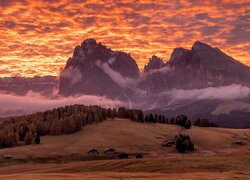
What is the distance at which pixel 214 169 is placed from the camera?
100 meters

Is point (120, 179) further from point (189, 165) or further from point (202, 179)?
point (189, 165)

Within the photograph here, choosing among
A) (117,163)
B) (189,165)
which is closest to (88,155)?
(117,163)

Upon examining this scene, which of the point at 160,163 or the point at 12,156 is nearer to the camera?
the point at 160,163

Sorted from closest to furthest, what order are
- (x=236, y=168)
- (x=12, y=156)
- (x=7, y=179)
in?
(x=7, y=179) → (x=236, y=168) → (x=12, y=156)

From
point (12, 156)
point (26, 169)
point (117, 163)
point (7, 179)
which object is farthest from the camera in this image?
point (12, 156)

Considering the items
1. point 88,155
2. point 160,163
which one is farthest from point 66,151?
point 160,163

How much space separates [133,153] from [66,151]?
34.4 metres

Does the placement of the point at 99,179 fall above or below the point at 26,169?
above

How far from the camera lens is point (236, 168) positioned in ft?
325

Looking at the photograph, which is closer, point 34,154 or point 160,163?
point 160,163

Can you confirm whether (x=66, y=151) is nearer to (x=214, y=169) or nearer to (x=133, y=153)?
(x=133, y=153)

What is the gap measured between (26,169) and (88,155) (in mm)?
44959

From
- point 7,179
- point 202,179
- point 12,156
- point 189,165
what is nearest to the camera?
point 202,179

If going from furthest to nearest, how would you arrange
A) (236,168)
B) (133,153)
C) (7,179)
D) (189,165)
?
(133,153) → (189,165) → (236,168) → (7,179)
